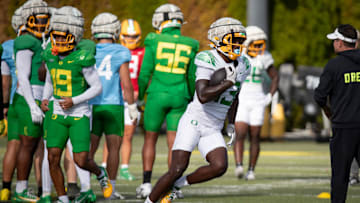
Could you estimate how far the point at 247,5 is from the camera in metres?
20.1

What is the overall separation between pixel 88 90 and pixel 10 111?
131cm

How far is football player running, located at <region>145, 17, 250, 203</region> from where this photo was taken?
23.2ft

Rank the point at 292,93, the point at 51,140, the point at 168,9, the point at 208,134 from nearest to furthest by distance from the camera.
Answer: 1. the point at 208,134
2. the point at 51,140
3. the point at 168,9
4. the point at 292,93

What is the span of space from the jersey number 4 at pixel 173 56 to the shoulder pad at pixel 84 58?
1466 mm

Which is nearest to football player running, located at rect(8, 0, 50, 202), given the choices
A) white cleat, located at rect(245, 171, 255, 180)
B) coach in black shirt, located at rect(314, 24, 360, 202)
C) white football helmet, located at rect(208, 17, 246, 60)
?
white football helmet, located at rect(208, 17, 246, 60)

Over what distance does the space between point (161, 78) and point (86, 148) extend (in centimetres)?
167

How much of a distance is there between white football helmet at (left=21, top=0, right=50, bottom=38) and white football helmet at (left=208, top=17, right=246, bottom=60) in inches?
78.9

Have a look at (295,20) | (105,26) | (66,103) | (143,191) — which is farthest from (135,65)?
(295,20)

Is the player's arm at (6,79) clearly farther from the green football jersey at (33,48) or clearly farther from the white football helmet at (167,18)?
the white football helmet at (167,18)

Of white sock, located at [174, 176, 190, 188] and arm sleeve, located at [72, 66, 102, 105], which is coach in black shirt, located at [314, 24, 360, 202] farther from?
arm sleeve, located at [72, 66, 102, 105]

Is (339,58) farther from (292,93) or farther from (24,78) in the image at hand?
(292,93)

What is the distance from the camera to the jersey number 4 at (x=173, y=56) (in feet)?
29.8

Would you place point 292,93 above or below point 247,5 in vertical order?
below

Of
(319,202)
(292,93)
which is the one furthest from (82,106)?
(292,93)
